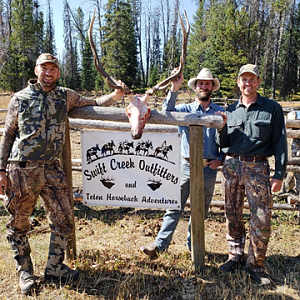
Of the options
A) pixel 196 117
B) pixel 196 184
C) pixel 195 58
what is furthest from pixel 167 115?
pixel 195 58

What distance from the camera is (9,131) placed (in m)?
3.05

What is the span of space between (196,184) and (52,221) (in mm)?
1739

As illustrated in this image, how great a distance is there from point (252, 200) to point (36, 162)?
2.46 meters

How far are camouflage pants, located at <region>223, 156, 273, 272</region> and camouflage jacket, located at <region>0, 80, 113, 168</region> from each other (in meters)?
2.07

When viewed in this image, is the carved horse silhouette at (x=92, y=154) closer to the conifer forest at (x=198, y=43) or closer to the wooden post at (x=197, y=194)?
the wooden post at (x=197, y=194)

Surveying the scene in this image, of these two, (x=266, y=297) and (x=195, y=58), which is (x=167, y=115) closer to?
(x=266, y=297)

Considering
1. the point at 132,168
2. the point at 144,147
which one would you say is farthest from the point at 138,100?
the point at 132,168

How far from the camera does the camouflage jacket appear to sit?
2980 mm

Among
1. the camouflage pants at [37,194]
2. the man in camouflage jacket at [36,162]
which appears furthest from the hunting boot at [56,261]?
the camouflage pants at [37,194]

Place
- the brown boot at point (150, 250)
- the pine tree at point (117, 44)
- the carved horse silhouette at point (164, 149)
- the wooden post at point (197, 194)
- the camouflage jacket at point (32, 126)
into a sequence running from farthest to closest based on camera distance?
the pine tree at point (117, 44)
the brown boot at point (150, 250)
the carved horse silhouette at point (164, 149)
the wooden post at point (197, 194)
the camouflage jacket at point (32, 126)

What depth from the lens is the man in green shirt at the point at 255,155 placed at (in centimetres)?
323

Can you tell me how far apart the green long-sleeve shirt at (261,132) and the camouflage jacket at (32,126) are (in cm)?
204

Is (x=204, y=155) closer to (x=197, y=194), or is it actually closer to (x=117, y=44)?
(x=197, y=194)

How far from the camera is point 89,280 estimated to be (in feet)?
11.2
